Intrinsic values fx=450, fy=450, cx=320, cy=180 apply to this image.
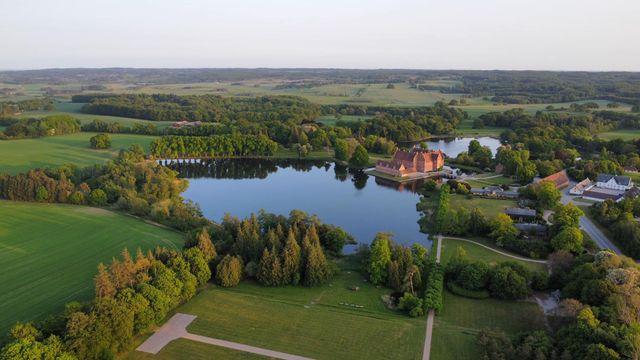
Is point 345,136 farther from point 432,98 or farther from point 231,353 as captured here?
point 432,98

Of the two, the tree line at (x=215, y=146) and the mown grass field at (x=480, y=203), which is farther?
the tree line at (x=215, y=146)

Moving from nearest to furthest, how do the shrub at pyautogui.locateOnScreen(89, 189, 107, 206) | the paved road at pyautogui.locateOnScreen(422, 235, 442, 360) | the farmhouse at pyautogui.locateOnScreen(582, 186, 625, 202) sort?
the paved road at pyautogui.locateOnScreen(422, 235, 442, 360)
the shrub at pyautogui.locateOnScreen(89, 189, 107, 206)
the farmhouse at pyautogui.locateOnScreen(582, 186, 625, 202)

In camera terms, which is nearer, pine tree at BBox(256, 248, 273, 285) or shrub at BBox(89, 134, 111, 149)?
pine tree at BBox(256, 248, 273, 285)

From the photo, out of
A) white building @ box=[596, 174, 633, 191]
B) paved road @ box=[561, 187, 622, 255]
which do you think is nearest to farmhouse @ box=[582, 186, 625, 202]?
white building @ box=[596, 174, 633, 191]

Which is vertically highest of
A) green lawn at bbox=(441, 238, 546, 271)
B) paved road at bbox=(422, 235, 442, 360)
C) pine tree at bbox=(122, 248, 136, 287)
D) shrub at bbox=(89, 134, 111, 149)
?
pine tree at bbox=(122, 248, 136, 287)

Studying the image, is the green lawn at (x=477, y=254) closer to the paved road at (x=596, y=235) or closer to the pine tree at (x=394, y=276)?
the pine tree at (x=394, y=276)

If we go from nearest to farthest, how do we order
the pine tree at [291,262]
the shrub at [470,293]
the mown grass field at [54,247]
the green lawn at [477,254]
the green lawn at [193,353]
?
the green lawn at [193,353] < the mown grass field at [54,247] < the shrub at [470,293] < the pine tree at [291,262] < the green lawn at [477,254]

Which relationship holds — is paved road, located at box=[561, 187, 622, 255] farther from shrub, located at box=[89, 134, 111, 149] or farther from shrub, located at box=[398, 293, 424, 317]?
shrub, located at box=[89, 134, 111, 149]

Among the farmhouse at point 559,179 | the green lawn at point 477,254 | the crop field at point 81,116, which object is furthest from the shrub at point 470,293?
the crop field at point 81,116
